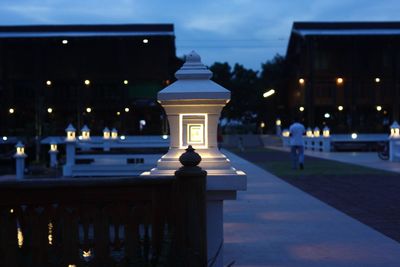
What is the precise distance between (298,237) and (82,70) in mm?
39341

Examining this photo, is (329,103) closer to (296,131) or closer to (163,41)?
(163,41)

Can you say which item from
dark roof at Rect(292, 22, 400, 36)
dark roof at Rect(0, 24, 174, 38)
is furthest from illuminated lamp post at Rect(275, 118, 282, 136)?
dark roof at Rect(0, 24, 174, 38)

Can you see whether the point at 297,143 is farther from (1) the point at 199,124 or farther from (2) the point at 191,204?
(2) the point at 191,204

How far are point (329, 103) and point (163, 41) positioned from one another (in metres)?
13.1

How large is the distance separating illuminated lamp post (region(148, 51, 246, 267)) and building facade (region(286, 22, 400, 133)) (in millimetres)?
41284

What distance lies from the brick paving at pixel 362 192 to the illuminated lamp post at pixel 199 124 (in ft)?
11.3

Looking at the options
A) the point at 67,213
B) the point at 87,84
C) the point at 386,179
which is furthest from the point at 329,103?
Result: the point at 67,213

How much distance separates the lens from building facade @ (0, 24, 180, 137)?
45.6 m

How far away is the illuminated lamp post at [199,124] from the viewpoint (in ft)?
19.2

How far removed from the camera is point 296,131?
69.7 ft

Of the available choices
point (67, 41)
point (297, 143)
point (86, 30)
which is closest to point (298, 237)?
point (297, 143)

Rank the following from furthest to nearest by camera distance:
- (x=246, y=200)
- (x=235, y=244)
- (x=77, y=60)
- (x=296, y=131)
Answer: (x=77, y=60) < (x=296, y=131) < (x=246, y=200) < (x=235, y=244)

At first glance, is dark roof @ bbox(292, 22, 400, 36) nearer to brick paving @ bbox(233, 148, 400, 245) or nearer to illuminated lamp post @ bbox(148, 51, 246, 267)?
brick paving @ bbox(233, 148, 400, 245)

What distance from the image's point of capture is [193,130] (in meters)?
6.32
